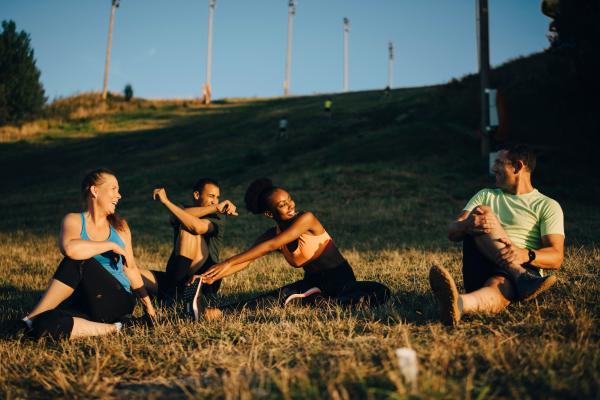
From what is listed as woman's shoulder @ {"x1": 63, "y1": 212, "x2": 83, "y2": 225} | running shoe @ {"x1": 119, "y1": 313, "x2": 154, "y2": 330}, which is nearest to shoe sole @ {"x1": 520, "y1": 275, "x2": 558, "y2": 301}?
running shoe @ {"x1": 119, "y1": 313, "x2": 154, "y2": 330}

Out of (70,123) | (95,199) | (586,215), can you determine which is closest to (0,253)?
(95,199)

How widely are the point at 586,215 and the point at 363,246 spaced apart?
7029mm

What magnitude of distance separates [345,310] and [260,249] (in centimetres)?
103

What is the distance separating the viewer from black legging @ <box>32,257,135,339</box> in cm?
457

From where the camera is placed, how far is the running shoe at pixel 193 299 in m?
4.68

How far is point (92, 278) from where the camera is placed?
183 inches

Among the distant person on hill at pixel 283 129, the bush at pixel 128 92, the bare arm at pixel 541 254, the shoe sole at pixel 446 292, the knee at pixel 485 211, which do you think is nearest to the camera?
the shoe sole at pixel 446 292

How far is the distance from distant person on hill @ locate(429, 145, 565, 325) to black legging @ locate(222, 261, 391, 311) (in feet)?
2.99

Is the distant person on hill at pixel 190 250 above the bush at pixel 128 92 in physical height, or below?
below

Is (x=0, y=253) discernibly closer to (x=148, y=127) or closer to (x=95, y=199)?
(x=95, y=199)

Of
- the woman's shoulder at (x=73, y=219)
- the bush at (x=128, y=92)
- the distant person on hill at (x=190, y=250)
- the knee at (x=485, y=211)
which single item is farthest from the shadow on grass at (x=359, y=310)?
the bush at (x=128, y=92)

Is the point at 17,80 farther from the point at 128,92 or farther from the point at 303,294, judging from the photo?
the point at 303,294

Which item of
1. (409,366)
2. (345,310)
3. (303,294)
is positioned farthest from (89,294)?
(409,366)

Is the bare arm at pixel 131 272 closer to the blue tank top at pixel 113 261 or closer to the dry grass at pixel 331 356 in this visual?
the blue tank top at pixel 113 261
